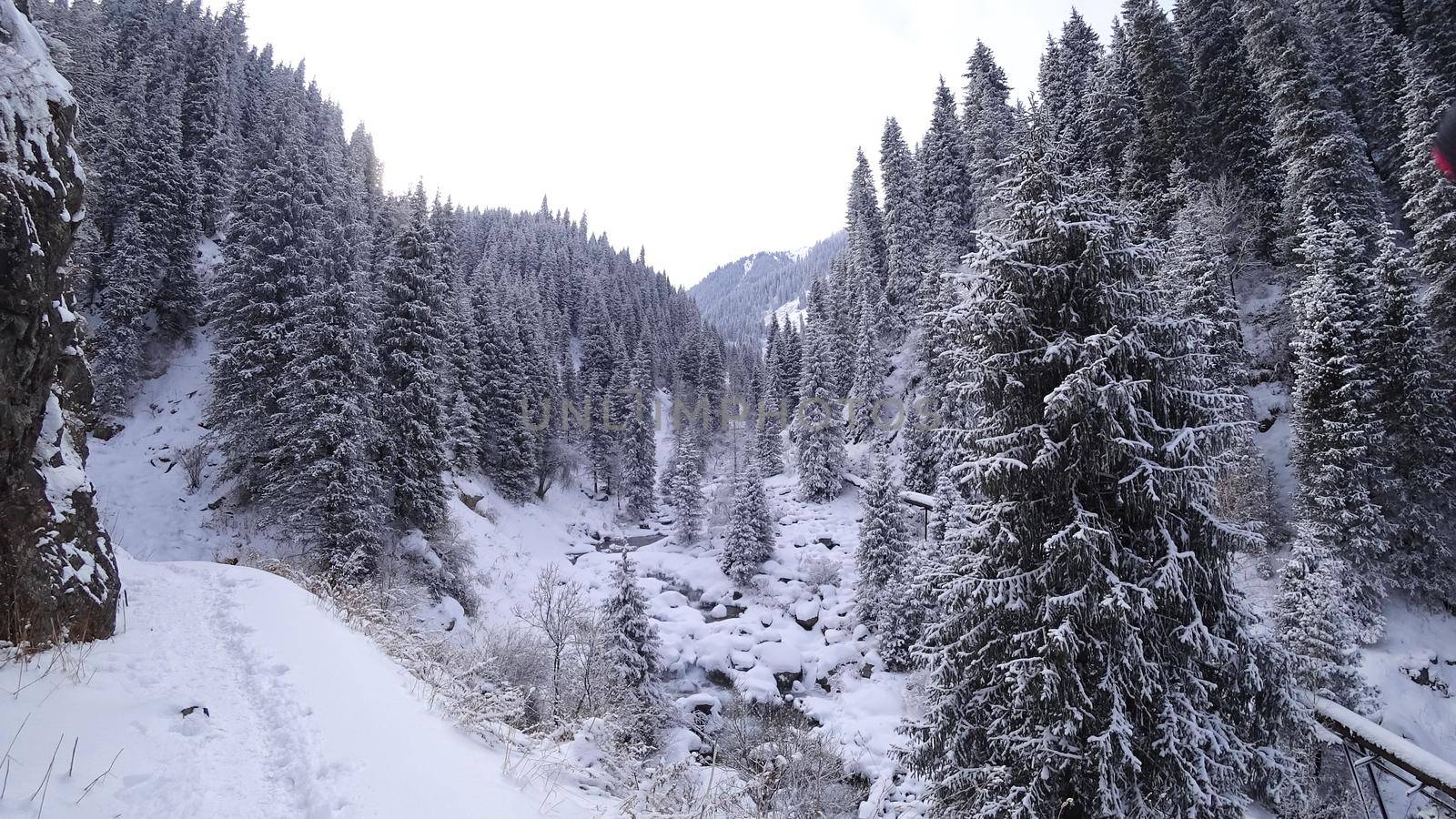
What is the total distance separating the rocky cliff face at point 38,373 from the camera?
19.4 feet

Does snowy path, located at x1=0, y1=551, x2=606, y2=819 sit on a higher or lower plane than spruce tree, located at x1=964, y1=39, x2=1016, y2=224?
lower

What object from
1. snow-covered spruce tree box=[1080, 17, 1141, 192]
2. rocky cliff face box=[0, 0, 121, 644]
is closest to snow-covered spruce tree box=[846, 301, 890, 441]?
snow-covered spruce tree box=[1080, 17, 1141, 192]

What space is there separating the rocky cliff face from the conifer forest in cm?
5

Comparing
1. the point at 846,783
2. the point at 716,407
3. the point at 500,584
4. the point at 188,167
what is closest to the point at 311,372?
the point at 500,584

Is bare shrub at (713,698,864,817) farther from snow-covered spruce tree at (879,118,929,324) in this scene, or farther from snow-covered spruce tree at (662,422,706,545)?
snow-covered spruce tree at (879,118,929,324)

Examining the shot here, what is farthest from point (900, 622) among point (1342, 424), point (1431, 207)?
point (1431, 207)

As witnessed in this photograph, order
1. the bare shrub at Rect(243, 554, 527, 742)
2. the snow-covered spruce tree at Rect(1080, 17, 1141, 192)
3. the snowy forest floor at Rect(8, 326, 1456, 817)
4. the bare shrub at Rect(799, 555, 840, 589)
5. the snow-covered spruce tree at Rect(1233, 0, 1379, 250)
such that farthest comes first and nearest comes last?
the snow-covered spruce tree at Rect(1080, 17, 1141, 192) < the bare shrub at Rect(799, 555, 840, 589) < the snow-covered spruce tree at Rect(1233, 0, 1379, 250) < the bare shrub at Rect(243, 554, 527, 742) < the snowy forest floor at Rect(8, 326, 1456, 817)

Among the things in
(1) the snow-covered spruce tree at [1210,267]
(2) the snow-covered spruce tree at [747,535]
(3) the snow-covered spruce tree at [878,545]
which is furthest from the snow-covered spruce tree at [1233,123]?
(2) the snow-covered spruce tree at [747,535]

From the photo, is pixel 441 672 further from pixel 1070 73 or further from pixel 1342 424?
pixel 1070 73

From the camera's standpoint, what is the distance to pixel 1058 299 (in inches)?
358

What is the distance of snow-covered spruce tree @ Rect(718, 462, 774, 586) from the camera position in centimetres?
3622

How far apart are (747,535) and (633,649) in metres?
17.8

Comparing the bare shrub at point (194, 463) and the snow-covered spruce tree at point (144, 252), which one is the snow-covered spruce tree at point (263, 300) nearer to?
the bare shrub at point (194, 463)

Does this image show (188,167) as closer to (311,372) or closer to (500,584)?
(311,372)
